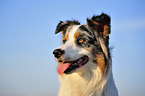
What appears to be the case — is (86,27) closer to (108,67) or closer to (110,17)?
(110,17)

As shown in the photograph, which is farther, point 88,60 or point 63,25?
point 63,25

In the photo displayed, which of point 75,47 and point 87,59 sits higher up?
point 75,47

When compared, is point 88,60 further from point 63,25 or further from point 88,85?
point 63,25

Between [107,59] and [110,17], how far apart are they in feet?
3.60

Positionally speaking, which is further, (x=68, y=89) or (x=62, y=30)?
(x=62, y=30)

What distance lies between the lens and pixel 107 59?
5152mm

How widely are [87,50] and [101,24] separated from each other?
2.59 feet

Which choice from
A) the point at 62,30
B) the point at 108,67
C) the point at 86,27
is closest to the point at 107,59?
the point at 108,67

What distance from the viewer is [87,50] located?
5.24 meters

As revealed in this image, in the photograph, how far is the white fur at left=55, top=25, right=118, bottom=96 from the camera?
514 centimetres

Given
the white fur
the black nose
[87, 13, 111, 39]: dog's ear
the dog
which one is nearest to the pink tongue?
the dog

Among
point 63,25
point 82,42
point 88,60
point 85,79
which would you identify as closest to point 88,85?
point 85,79

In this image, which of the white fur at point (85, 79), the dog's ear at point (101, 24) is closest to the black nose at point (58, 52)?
the white fur at point (85, 79)

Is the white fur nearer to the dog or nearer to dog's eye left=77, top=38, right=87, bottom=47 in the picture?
the dog
